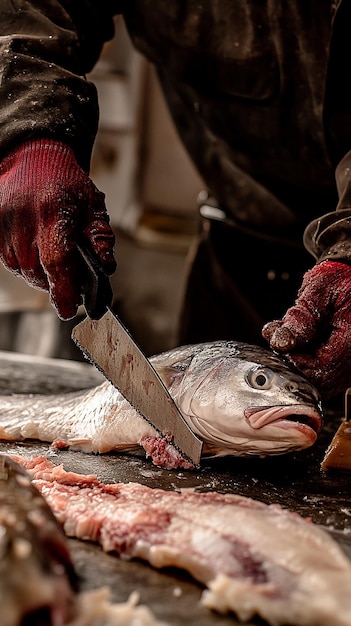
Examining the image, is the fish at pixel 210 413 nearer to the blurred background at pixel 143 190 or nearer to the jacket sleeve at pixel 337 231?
the jacket sleeve at pixel 337 231

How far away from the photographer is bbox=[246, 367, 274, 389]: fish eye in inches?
88.2

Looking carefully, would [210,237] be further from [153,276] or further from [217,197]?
[153,276]

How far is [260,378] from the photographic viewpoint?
2.26m

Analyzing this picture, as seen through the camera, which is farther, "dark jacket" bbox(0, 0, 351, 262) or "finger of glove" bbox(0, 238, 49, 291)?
"dark jacket" bbox(0, 0, 351, 262)

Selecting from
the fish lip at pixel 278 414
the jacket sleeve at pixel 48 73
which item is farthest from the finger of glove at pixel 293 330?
the jacket sleeve at pixel 48 73

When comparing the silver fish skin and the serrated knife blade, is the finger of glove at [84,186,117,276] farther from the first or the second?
the silver fish skin

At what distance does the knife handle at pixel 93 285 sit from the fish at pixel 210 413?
14.3 inches

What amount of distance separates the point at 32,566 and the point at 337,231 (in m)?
1.59

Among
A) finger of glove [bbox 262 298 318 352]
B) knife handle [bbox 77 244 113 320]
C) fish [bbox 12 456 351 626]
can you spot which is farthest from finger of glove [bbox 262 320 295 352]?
fish [bbox 12 456 351 626]

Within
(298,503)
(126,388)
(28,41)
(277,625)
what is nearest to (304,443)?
(298,503)

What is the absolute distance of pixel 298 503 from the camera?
2.05 meters

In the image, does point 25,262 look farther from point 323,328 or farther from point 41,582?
point 41,582

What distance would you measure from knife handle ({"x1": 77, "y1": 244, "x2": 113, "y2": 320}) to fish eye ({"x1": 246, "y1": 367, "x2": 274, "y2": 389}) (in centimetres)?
44

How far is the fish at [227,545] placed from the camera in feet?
4.43
